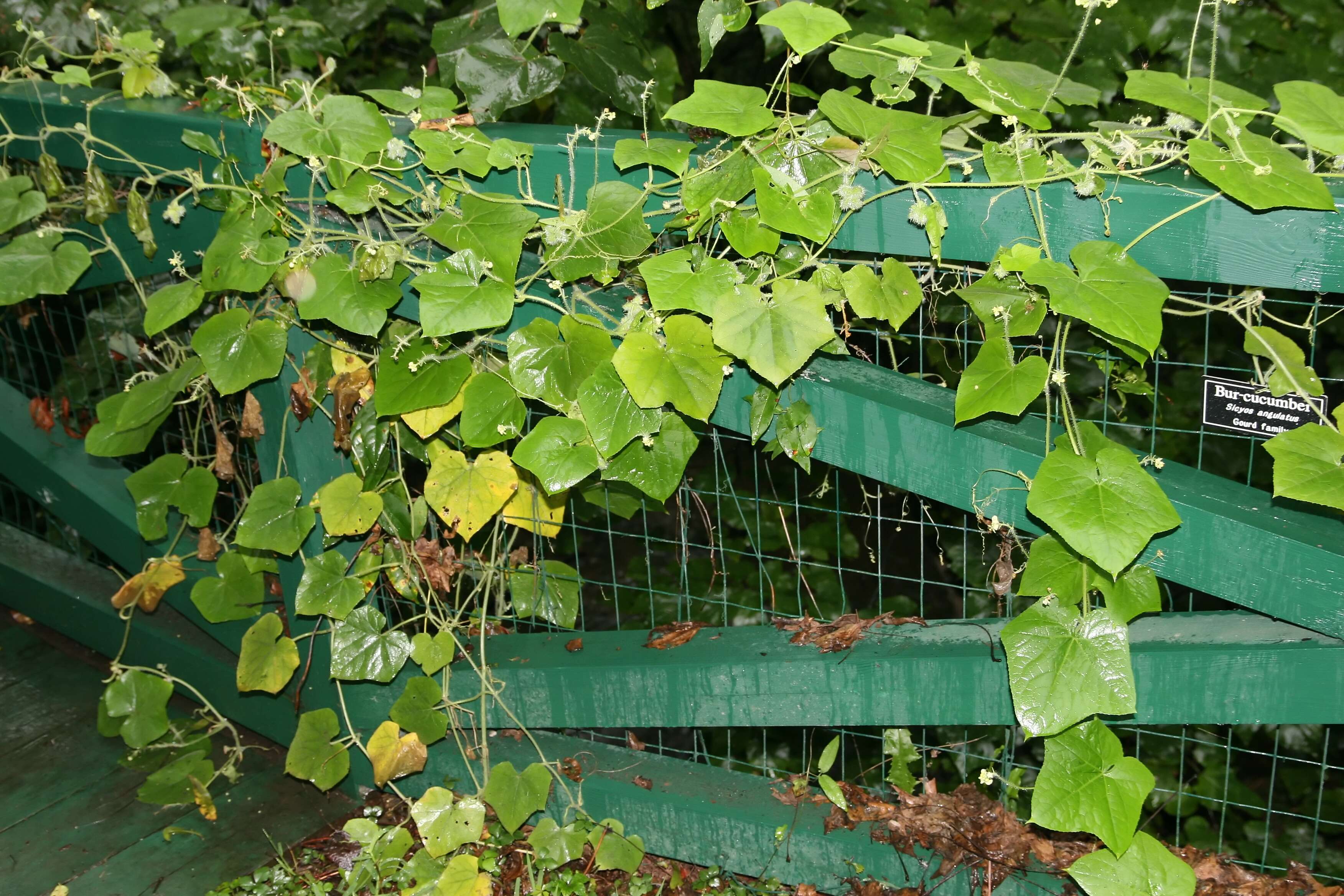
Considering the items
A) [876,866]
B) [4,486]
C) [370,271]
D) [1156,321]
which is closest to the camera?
[1156,321]

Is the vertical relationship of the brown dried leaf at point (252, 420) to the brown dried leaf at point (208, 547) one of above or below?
above

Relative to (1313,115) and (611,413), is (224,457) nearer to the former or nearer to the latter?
(611,413)

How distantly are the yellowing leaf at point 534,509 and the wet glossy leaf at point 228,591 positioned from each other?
0.69 meters

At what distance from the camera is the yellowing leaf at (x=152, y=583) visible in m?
2.57

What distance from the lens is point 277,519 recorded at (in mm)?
2176


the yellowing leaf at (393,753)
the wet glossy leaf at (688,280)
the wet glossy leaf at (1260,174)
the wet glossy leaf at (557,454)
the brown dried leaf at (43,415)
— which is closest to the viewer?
the wet glossy leaf at (1260,174)

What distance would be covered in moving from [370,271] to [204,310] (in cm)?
73

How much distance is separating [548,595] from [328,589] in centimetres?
43

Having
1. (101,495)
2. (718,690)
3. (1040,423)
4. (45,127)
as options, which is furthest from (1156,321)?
(101,495)

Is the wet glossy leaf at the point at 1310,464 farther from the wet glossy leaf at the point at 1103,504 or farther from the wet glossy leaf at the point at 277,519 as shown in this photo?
the wet glossy leaf at the point at 277,519

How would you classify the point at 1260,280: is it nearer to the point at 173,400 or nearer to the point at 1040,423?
the point at 1040,423

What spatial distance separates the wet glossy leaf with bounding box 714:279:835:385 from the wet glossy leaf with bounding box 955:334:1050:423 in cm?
21

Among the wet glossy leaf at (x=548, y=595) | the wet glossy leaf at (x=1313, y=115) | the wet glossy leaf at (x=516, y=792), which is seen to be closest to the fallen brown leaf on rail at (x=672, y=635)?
the wet glossy leaf at (x=548, y=595)

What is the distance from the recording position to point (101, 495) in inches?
107
